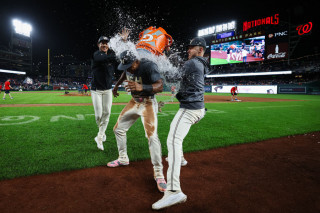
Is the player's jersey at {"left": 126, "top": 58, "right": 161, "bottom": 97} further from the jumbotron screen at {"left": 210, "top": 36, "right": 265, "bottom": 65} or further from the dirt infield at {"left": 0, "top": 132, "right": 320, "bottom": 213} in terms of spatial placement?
the jumbotron screen at {"left": 210, "top": 36, "right": 265, "bottom": 65}

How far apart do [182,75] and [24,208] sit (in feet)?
8.35

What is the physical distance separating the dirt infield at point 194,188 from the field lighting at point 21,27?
74.2m

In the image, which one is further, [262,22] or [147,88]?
[262,22]

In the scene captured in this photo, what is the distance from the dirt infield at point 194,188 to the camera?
2.44m

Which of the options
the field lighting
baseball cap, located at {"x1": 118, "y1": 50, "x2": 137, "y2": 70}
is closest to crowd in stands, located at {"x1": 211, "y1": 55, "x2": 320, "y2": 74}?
baseball cap, located at {"x1": 118, "y1": 50, "x2": 137, "y2": 70}

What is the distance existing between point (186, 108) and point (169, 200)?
119cm

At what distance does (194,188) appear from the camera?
290 centimetres

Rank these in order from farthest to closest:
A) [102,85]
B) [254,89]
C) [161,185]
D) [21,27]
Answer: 1. [21,27]
2. [254,89]
3. [102,85]
4. [161,185]

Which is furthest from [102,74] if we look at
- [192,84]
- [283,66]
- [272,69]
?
[283,66]

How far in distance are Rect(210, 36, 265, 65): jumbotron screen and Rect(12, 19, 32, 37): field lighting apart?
5858 centimetres

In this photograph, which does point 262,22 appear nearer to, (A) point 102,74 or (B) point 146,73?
(A) point 102,74

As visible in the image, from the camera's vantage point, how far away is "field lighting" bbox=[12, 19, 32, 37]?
59312mm

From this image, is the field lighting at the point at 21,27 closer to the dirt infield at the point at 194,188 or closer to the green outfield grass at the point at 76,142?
the green outfield grass at the point at 76,142

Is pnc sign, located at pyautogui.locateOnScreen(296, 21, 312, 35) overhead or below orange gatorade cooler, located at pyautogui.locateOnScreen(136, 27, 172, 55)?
overhead
